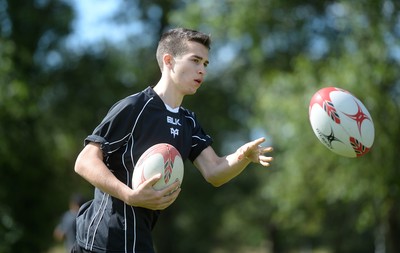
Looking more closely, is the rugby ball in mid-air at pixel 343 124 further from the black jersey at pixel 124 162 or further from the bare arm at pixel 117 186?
the bare arm at pixel 117 186

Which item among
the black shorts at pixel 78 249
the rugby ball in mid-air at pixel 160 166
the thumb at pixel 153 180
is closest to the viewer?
the thumb at pixel 153 180

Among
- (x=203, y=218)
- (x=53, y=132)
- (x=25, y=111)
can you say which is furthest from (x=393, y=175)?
(x=203, y=218)

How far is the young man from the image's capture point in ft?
15.2

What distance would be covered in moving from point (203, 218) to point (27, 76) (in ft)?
51.7

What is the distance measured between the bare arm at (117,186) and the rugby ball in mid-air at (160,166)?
71mm

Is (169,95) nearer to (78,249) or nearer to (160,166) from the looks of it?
(160,166)

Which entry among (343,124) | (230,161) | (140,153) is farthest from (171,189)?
(343,124)

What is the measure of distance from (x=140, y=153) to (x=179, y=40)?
94cm

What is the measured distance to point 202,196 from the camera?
34.5m

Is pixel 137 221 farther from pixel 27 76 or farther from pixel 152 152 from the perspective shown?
pixel 27 76

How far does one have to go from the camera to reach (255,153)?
521 cm

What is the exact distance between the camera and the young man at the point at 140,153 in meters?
4.63

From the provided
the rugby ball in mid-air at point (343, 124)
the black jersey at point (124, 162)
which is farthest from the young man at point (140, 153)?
the rugby ball in mid-air at point (343, 124)

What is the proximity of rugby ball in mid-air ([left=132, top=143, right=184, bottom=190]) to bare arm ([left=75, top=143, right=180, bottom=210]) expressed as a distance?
7cm
